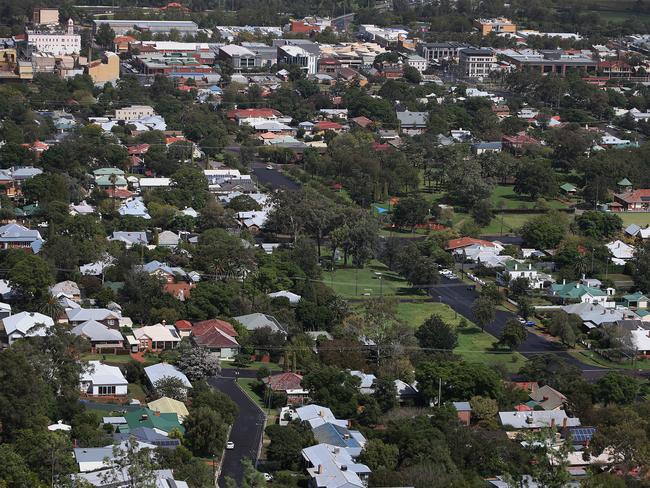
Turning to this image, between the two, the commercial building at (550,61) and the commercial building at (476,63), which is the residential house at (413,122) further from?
the commercial building at (550,61)

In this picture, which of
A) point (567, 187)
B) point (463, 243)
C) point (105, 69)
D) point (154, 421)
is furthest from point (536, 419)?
point (105, 69)

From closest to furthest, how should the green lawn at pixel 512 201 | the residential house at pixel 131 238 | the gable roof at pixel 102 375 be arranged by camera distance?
the gable roof at pixel 102 375 → the residential house at pixel 131 238 → the green lawn at pixel 512 201

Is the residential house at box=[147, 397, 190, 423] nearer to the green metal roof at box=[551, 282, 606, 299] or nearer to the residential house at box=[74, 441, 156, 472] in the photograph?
the residential house at box=[74, 441, 156, 472]

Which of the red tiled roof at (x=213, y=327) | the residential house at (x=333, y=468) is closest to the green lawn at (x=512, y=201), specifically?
the red tiled roof at (x=213, y=327)

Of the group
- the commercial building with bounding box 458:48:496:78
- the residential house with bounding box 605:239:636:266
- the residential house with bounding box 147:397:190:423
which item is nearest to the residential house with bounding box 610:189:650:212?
the residential house with bounding box 605:239:636:266

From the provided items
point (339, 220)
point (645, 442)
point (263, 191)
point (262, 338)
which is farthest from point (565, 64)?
point (645, 442)

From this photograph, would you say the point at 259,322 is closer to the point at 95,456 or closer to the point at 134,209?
the point at 95,456

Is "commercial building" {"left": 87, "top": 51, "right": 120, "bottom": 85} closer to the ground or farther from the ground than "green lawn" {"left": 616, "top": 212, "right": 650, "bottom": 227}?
farther from the ground
